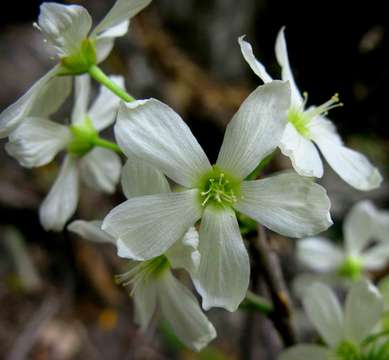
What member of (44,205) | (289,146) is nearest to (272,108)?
(289,146)

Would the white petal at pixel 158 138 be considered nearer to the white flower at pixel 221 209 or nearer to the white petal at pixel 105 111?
the white flower at pixel 221 209

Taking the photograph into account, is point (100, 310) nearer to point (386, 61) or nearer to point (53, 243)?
point (53, 243)

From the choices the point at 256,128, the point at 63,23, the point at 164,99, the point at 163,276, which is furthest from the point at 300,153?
the point at 164,99

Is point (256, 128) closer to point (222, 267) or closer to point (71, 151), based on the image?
point (222, 267)

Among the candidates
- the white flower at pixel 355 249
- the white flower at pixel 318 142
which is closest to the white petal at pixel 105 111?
the white flower at pixel 318 142

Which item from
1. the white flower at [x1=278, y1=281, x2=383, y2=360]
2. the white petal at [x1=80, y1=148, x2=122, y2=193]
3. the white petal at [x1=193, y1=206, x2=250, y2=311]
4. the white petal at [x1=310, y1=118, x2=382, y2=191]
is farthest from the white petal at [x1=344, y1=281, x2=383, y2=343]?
the white petal at [x1=80, y1=148, x2=122, y2=193]
